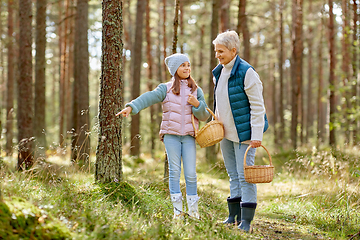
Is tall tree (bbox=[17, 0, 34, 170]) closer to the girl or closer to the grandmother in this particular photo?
the girl

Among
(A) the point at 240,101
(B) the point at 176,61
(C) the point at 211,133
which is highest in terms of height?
(B) the point at 176,61

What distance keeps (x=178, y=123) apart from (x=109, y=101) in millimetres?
1052

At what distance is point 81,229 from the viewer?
263cm

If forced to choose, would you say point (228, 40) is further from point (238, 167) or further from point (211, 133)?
point (238, 167)

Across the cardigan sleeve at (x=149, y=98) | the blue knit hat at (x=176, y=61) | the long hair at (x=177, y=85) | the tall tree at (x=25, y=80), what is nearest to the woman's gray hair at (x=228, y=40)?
the blue knit hat at (x=176, y=61)

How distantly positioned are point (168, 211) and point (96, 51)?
21932 mm

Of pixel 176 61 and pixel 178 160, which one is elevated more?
pixel 176 61

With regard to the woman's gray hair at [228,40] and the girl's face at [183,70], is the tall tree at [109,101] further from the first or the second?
the woman's gray hair at [228,40]

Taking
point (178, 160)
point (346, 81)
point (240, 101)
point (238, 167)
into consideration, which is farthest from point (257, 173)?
point (346, 81)

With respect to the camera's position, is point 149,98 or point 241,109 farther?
point 149,98

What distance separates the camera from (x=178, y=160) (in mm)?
3969

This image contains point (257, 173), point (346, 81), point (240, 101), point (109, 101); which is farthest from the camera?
point (346, 81)

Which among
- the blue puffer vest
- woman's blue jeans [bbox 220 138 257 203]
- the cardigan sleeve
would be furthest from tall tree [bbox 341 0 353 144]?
the cardigan sleeve

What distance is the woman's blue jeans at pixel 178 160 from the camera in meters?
3.93
